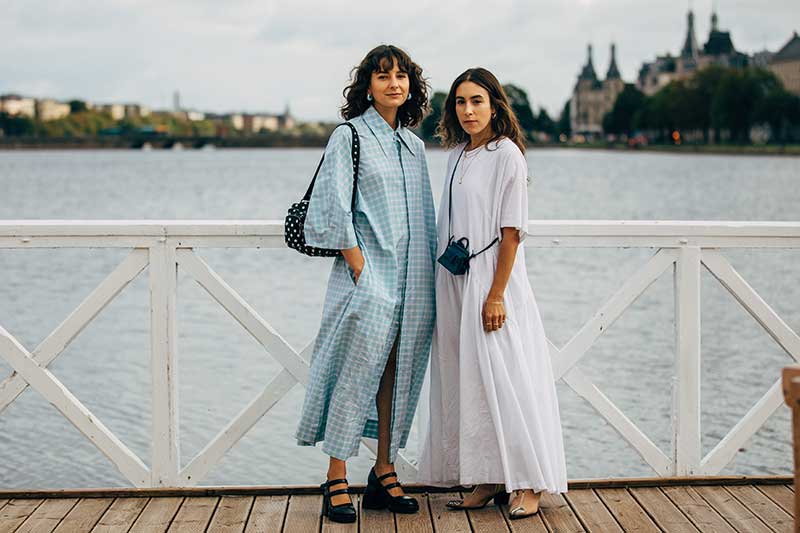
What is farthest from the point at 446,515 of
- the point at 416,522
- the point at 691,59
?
the point at 691,59

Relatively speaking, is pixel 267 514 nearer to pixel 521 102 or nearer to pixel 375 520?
pixel 375 520

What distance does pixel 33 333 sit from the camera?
15.0 meters

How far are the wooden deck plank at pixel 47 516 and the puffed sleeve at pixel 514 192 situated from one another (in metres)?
1.91

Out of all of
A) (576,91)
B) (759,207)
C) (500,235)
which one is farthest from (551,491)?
(576,91)

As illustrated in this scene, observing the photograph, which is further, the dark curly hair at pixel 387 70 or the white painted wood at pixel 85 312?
the white painted wood at pixel 85 312

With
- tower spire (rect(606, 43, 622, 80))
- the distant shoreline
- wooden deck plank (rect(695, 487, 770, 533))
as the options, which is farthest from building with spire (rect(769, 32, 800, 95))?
wooden deck plank (rect(695, 487, 770, 533))

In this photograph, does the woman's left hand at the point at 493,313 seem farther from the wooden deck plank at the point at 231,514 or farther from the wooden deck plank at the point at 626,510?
the wooden deck plank at the point at 231,514

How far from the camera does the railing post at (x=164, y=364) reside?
14.1 feet

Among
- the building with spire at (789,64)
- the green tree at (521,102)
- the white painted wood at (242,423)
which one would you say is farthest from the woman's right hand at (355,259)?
the building with spire at (789,64)

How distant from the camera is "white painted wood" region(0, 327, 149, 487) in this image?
4.29 m

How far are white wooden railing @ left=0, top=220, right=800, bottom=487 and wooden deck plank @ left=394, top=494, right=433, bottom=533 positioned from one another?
30 cm

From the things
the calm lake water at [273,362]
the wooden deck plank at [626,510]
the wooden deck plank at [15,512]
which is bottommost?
the calm lake water at [273,362]

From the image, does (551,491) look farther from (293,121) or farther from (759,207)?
(293,121)

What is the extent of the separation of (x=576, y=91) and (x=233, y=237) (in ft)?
507
